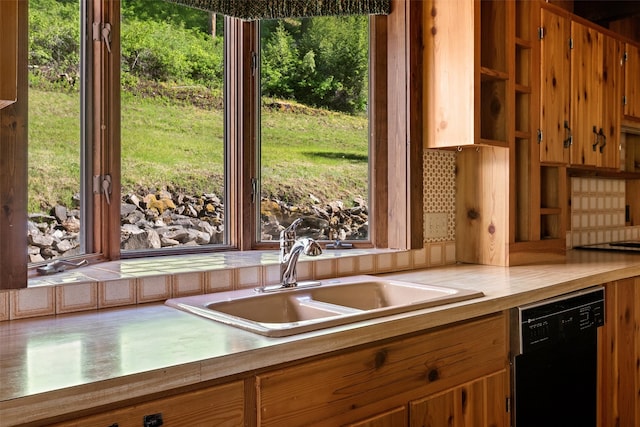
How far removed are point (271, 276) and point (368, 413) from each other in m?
0.65

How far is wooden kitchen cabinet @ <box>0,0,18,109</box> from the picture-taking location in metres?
0.98

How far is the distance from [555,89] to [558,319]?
1.19 meters

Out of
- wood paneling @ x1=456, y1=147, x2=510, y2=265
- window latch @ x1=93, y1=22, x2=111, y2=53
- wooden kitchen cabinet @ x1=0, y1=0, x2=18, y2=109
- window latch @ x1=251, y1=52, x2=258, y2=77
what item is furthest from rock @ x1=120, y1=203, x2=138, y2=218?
wood paneling @ x1=456, y1=147, x2=510, y2=265

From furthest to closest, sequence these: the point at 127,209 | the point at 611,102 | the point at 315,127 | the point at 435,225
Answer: the point at 611,102 → the point at 435,225 → the point at 315,127 → the point at 127,209

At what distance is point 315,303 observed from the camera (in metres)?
1.69

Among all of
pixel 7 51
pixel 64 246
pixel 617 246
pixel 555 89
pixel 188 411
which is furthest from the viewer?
pixel 617 246

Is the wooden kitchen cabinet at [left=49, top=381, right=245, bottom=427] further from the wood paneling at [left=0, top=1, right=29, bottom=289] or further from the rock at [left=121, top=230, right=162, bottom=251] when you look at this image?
the rock at [left=121, top=230, right=162, bottom=251]

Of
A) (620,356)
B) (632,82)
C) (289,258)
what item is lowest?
(620,356)

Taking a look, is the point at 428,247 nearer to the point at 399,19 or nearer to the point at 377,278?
the point at 377,278

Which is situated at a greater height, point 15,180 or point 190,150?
point 190,150

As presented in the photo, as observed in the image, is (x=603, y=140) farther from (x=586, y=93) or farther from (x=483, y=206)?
(x=483, y=206)

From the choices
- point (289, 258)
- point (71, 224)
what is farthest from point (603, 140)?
point (71, 224)

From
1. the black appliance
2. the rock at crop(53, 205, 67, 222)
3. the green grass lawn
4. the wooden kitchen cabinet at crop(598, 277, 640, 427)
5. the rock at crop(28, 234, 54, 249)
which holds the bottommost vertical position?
the wooden kitchen cabinet at crop(598, 277, 640, 427)

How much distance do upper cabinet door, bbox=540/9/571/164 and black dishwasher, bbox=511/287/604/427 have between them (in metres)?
0.74
